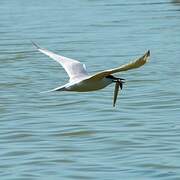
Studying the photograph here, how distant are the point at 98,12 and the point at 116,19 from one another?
1198 mm

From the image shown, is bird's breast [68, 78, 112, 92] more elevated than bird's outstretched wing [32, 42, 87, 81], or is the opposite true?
bird's outstretched wing [32, 42, 87, 81]

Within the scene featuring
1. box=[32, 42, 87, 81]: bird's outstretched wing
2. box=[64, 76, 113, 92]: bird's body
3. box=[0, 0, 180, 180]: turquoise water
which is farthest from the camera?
box=[0, 0, 180, 180]: turquoise water

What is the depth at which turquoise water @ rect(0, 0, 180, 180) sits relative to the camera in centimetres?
914

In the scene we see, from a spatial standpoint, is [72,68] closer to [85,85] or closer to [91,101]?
[85,85]

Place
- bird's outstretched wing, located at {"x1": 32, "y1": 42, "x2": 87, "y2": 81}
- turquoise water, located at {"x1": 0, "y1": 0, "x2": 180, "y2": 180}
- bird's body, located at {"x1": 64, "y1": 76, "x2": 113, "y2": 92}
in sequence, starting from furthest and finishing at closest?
turquoise water, located at {"x1": 0, "y1": 0, "x2": 180, "y2": 180}, bird's outstretched wing, located at {"x1": 32, "y1": 42, "x2": 87, "y2": 81}, bird's body, located at {"x1": 64, "y1": 76, "x2": 113, "y2": 92}

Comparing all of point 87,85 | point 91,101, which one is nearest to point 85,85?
point 87,85

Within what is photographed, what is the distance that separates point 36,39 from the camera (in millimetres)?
17578

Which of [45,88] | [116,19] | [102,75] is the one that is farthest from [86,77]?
[116,19]

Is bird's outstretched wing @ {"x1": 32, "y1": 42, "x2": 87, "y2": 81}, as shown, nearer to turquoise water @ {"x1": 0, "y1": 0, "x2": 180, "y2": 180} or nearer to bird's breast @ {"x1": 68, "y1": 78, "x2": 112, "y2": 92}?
bird's breast @ {"x1": 68, "y1": 78, "x2": 112, "y2": 92}

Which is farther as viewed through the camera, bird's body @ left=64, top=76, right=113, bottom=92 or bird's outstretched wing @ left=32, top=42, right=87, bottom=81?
bird's outstretched wing @ left=32, top=42, right=87, bottom=81

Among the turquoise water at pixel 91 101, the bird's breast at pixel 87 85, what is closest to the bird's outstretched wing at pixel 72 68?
the bird's breast at pixel 87 85

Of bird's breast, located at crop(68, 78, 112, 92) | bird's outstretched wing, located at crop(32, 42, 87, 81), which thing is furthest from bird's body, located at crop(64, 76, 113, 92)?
bird's outstretched wing, located at crop(32, 42, 87, 81)

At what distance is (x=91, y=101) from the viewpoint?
1245 centimetres

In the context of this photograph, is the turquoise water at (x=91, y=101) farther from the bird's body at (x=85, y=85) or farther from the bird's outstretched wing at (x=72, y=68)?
the bird's body at (x=85, y=85)
